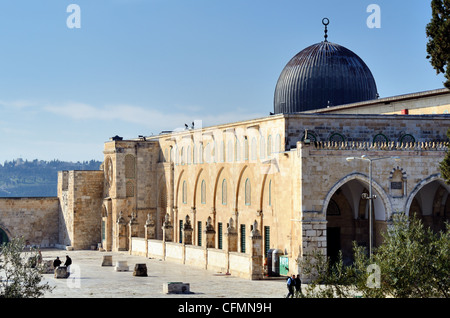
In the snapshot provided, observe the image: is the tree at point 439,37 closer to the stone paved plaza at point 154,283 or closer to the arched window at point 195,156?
the stone paved plaza at point 154,283

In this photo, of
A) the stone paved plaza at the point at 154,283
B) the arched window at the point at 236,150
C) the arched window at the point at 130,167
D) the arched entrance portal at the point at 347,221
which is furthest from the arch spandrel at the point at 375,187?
the arched window at the point at 130,167

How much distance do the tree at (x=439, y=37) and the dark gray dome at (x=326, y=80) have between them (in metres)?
26.3

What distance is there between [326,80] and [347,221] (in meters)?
12.5

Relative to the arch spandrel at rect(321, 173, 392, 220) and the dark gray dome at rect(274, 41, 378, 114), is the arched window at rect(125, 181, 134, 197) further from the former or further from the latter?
the arch spandrel at rect(321, 173, 392, 220)

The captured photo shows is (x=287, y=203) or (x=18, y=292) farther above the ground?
(x=287, y=203)

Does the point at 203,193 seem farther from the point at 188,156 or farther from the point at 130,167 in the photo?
the point at 130,167

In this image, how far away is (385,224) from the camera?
131 ft

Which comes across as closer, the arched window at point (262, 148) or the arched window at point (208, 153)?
the arched window at point (262, 148)

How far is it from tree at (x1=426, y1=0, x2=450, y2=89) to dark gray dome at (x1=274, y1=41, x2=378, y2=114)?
2627 centimetres

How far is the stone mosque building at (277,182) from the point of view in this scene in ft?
129

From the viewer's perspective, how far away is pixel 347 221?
4531 cm
